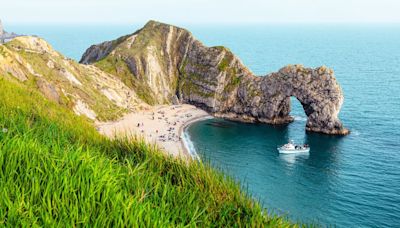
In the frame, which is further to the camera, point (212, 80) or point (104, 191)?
point (212, 80)

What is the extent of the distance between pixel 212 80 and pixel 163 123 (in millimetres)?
36075

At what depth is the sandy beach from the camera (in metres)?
103

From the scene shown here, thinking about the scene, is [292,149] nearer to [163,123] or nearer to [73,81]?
[163,123]

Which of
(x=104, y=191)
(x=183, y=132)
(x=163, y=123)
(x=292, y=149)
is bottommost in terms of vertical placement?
(x=183, y=132)

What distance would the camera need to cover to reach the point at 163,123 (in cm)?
12106

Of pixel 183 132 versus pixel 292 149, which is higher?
pixel 292 149

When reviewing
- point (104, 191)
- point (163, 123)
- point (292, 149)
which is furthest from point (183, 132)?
point (104, 191)

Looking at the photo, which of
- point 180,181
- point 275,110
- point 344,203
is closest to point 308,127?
point 275,110

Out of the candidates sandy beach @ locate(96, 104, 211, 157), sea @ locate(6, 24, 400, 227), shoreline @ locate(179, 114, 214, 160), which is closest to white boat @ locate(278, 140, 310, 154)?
sea @ locate(6, 24, 400, 227)

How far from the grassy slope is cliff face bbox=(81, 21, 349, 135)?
107905 millimetres

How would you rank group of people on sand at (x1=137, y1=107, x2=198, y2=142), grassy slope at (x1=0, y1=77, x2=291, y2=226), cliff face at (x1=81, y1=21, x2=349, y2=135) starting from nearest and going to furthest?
grassy slope at (x1=0, y1=77, x2=291, y2=226), group of people on sand at (x1=137, y1=107, x2=198, y2=142), cliff face at (x1=81, y1=21, x2=349, y2=135)

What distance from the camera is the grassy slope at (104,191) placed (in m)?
9.53

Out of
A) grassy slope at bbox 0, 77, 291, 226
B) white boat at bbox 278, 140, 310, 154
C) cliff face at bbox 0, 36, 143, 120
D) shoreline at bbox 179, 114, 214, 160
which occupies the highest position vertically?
grassy slope at bbox 0, 77, 291, 226

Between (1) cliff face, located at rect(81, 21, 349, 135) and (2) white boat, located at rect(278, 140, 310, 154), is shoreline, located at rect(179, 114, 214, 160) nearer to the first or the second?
(1) cliff face, located at rect(81, 21, 349, 135)
